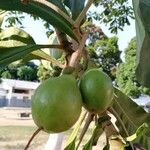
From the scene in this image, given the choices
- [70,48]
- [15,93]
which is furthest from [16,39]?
[15,93]

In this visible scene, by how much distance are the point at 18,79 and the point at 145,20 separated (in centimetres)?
4386

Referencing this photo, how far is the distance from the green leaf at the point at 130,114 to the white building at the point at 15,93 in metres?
38.1

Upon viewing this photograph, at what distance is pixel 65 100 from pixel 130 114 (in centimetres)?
55

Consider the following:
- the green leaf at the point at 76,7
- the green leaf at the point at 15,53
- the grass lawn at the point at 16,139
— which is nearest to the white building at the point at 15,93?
the grass lawn at the point at 16,139

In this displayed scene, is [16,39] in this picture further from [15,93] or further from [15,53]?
[15,93]

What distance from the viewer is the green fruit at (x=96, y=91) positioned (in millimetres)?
848

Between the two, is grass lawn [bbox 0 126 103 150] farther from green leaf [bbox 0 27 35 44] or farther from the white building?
the white building

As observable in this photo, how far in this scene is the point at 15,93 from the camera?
4088 centimetres

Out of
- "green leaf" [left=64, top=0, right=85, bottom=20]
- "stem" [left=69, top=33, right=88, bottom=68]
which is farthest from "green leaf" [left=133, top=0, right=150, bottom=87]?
"green leaf" [left=64, top=0, right=85, bottom=20]

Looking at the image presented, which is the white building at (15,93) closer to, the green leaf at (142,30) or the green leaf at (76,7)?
the green leaf at (76,7)

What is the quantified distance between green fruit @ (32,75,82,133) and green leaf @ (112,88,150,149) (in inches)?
17.4

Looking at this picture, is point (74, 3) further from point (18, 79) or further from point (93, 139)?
point (18, 79)

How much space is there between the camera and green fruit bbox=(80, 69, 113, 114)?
0.85m

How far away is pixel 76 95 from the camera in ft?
2.66
